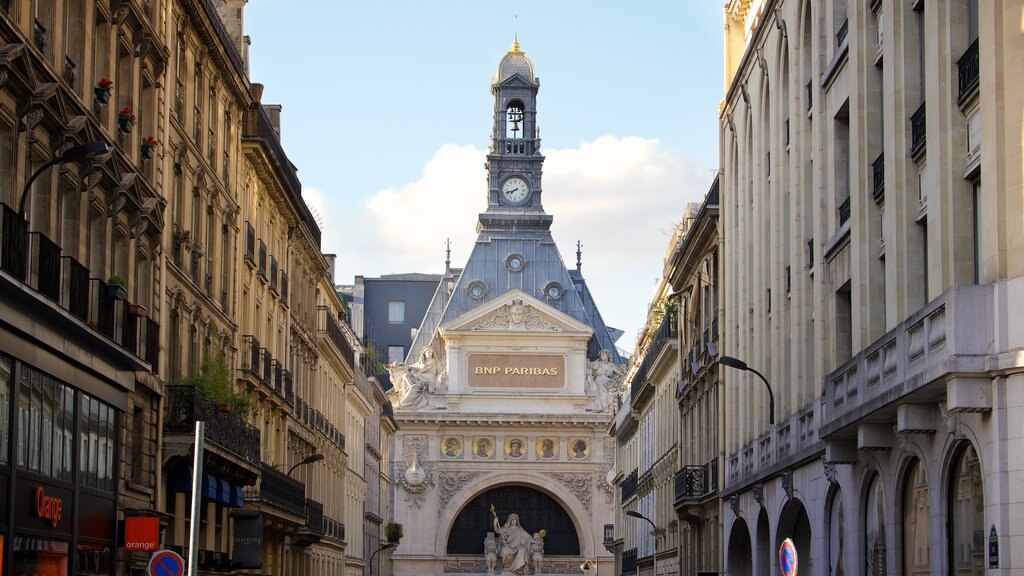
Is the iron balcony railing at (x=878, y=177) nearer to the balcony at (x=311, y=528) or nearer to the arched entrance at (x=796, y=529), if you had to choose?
the arched entrance at (x=796, y=529)

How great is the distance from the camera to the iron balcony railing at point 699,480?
50.0 meters

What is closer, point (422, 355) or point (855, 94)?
point (855, 94)

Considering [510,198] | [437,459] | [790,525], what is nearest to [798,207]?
[790,525]

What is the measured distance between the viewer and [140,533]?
3012 cm

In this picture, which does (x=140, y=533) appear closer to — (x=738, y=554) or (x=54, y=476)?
(x=54, y=476)

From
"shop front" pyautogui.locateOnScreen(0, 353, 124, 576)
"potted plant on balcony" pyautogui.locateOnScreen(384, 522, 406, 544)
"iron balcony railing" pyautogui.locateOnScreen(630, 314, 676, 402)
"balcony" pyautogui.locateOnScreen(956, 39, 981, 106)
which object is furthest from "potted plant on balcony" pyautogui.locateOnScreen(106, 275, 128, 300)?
"potted plant on balcony" pyautogui.locateOnScreen(384, 522, 406, 544)

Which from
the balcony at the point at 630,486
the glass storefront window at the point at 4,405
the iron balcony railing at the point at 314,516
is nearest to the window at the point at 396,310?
the balcony at the point at 630,486

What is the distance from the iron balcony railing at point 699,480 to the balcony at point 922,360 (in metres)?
22.7

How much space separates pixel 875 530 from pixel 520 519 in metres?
90.0

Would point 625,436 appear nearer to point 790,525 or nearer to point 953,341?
point 790,525

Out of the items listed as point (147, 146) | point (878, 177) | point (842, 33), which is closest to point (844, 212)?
point (842, 33)

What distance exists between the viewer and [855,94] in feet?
97.1

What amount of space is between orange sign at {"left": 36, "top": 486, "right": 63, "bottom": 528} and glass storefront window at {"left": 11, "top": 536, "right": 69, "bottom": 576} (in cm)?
31

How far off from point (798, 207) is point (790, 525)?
6996mm
